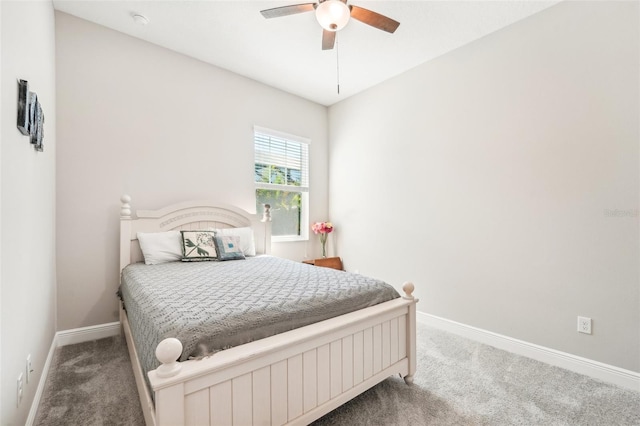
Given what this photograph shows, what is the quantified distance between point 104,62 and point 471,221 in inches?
145

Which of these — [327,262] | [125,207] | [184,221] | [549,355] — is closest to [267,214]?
[184,221]

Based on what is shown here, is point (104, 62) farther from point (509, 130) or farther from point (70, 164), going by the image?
point (509, 130)

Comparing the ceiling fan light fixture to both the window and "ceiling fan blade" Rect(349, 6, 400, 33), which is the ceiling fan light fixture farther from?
the window

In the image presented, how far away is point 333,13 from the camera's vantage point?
6.10 feet

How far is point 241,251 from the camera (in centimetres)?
287

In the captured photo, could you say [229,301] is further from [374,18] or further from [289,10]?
[374,18]

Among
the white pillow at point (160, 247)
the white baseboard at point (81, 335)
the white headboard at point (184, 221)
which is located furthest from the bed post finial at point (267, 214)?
the white baseboard at point (81, 335)

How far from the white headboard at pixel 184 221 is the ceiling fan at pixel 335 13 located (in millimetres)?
1928

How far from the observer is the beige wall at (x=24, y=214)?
1.17 meters

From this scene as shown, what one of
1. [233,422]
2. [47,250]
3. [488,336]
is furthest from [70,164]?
[488,336]

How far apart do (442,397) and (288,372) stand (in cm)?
106

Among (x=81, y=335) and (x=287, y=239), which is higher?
(x=287, y=239)

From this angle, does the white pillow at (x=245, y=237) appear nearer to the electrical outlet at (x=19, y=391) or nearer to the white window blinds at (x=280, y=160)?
the white window blinds at (x=280, y=160)

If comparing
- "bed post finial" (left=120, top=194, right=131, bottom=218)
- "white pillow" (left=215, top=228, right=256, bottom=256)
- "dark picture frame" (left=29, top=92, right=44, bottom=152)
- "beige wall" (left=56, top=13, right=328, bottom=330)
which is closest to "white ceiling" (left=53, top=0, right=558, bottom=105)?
"beige wall" (left=56, top=13, right=328, bottom=330)
